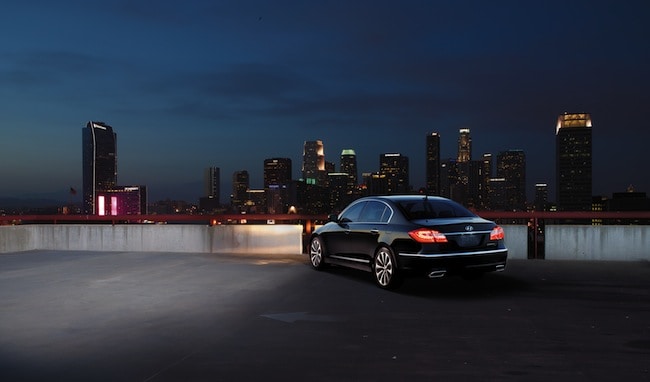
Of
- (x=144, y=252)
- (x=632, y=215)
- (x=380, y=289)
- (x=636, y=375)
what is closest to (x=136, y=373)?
(x=636, y=375)

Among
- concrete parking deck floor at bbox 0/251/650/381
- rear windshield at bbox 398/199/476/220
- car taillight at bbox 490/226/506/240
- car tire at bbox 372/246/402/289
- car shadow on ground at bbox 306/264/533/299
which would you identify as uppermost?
rear windshield at bbox 398/199/476/220

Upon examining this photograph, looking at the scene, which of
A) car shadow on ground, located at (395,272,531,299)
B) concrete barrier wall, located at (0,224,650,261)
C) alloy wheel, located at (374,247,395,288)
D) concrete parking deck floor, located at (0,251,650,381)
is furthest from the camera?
concrete barrier wall, located at (0,224,650,261)

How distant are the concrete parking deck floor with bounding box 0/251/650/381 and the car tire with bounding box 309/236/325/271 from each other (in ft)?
1.00

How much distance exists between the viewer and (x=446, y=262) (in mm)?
9812

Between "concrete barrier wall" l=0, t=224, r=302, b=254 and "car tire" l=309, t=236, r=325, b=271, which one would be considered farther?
"concrete barrier wall" l=0, t=224, r=302, b=254

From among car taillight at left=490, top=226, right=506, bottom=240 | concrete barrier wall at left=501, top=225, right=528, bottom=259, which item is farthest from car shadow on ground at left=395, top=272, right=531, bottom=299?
concrete barrier wall at left=501, top=225, right=528, bottom=259

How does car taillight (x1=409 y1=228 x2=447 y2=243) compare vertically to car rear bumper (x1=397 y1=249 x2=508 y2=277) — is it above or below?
above

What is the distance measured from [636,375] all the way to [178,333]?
4.78 metres

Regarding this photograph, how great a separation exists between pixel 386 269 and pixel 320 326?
3257 millimetres

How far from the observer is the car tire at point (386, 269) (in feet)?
33.4

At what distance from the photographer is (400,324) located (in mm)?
7500

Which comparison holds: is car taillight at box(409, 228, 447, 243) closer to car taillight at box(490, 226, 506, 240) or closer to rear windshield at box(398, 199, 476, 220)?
rear windshield at box(398, 199, 476, 220)

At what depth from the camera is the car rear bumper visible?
9.78m

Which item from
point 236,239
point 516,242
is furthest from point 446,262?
point 236,239
